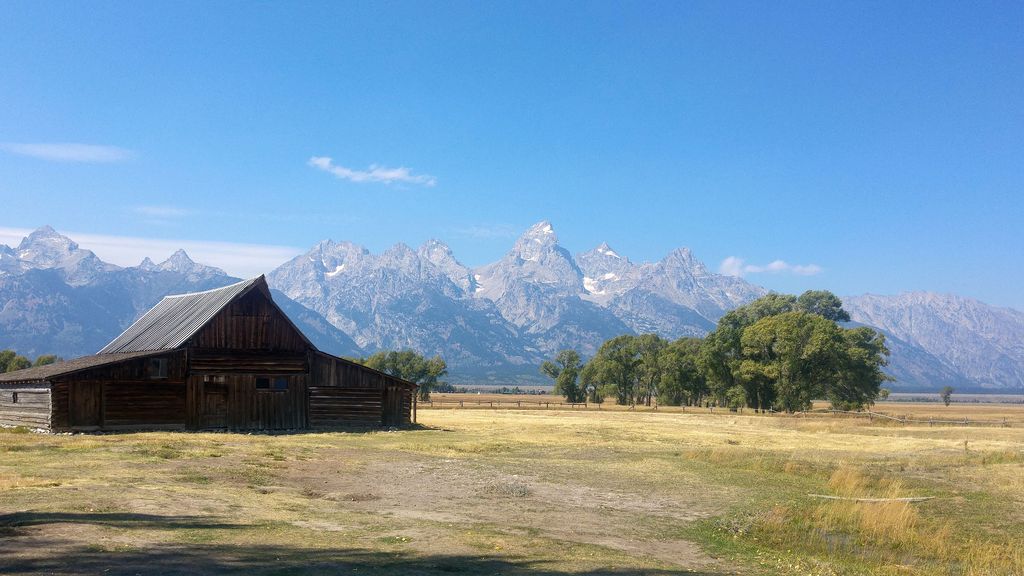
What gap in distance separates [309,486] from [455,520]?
23.4ft

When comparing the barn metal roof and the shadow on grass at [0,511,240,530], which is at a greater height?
the barn metal roof

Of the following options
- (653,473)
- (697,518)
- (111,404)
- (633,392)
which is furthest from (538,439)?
(633,392)

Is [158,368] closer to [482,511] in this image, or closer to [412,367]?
[482,511]

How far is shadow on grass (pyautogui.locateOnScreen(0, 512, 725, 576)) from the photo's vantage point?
476 inches

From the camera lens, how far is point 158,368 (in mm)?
47062

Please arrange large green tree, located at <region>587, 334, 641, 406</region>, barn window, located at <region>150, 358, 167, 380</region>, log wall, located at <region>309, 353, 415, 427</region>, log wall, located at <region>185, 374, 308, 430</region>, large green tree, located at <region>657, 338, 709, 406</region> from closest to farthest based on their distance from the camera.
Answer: barn window, located at <region>150, 358, 167, 380</region> → log wall, located at <region>185, 374, 308, 430</region> → log wall, located at <region>309, 353, 415, 427</region> → large green tree, located at <region>657, 338, 709, 406</region> → large green tree, located at <region>587, 334, 641, 406</region>

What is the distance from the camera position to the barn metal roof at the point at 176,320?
50.0 m

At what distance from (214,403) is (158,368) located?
3853mm

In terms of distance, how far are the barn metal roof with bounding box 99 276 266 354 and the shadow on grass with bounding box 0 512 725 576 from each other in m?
35.8

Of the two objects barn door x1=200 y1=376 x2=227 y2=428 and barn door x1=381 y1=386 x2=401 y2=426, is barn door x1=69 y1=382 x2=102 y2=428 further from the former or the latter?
barn door x1=381 y1=386 x2=401 y2=426

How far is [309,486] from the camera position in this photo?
24.2 metres

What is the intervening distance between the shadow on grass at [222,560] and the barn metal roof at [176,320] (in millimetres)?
35833

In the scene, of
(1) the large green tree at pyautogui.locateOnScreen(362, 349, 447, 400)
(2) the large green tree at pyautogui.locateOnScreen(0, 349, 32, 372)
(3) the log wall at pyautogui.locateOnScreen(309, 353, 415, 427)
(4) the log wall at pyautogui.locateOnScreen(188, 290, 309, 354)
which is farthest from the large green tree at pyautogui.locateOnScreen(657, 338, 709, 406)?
(2) the large green tree at pyautogui.locateOnScreen(0, 349, 32, 372)

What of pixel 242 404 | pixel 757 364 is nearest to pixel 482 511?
pixel 242 404
